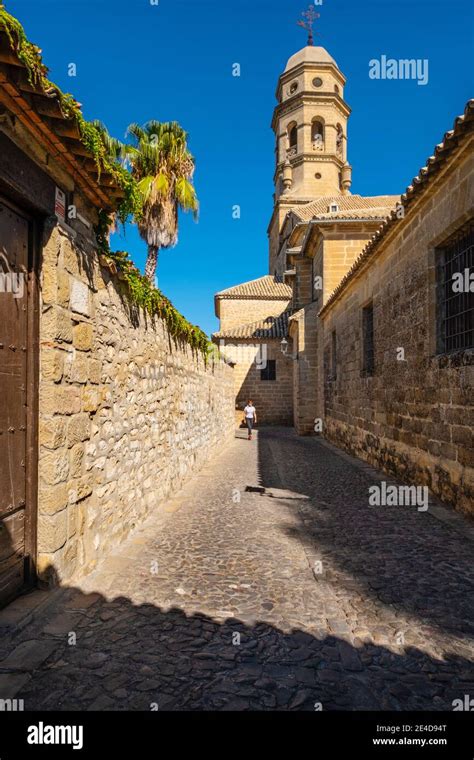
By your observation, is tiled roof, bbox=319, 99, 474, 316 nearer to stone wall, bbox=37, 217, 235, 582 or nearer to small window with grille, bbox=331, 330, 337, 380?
stone wall, bbox=37, 217, 235, 582

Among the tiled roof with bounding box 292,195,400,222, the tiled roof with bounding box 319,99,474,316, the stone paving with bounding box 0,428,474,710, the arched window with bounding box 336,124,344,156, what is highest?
the arched window with bounding box 336,124,344,156

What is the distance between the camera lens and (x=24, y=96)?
8.38ft

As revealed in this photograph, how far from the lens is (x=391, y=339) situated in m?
8.23

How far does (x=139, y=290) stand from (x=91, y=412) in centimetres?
186

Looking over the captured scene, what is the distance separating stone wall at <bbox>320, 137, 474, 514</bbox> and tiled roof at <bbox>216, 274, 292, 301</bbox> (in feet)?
64.3

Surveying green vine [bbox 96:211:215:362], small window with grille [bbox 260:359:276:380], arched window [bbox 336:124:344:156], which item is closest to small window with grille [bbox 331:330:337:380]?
green vine [bbox 96:211:215:362]

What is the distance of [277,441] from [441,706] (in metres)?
14.1

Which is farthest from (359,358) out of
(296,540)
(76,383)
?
(76,383)

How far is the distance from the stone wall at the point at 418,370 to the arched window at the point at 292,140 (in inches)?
1087

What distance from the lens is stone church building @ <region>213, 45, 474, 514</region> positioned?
554 cm

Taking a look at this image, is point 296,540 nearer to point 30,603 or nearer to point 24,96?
point 30,603

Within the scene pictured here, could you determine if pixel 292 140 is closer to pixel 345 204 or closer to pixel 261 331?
pixel 345 204

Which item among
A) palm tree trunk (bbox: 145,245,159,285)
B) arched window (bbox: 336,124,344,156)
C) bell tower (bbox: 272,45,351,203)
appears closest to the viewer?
palm tree trunk (bbox: 145,245,159,285)

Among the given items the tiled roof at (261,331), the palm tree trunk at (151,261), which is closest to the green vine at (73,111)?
the palm tree trunk at (151,261)
